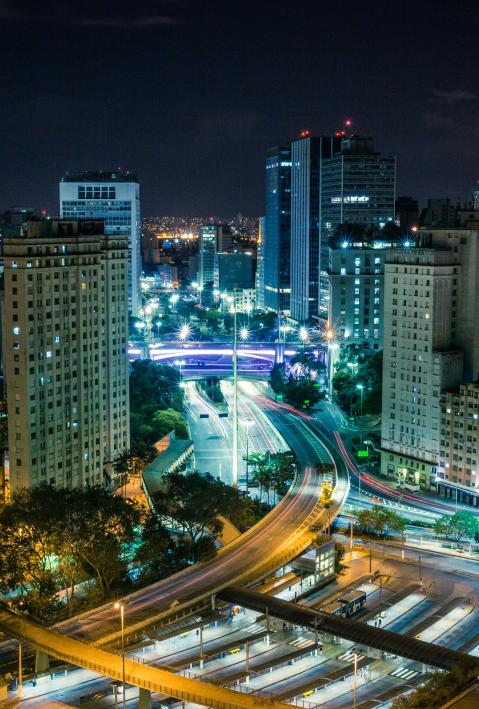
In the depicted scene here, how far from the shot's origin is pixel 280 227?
16488 cm

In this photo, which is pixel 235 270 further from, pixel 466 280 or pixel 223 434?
pixel 466 280

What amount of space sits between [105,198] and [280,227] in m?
29.1

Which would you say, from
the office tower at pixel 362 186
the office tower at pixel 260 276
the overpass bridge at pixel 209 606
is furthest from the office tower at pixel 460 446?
the office tower at pixel 260 276

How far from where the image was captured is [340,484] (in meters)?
69.6

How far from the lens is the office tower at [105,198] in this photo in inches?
5984

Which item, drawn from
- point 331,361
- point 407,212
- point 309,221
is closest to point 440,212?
point 331,361

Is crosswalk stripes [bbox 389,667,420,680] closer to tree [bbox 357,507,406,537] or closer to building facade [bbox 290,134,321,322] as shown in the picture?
tree [bbox 357,507,406,537]

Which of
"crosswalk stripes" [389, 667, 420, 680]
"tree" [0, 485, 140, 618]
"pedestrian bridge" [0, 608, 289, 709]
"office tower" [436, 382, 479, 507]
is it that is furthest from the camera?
"office tower" [436, 382, 479, 507]

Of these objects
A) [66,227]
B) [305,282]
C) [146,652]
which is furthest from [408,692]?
[305,282]

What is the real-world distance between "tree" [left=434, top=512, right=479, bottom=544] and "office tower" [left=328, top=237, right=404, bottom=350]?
4635cm

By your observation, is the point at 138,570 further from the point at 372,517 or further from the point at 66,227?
the point at 66,227

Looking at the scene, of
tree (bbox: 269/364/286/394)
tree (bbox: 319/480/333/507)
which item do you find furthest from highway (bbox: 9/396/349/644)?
tree (bbox: 269/364/286/394)

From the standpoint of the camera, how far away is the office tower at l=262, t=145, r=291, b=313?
6442 inches

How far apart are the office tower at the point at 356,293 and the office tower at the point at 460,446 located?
36281 mm
